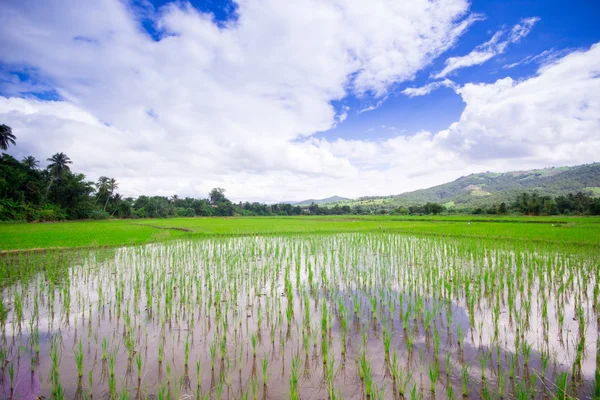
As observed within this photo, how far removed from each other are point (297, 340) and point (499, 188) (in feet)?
584

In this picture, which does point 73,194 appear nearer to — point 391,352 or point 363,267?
point 363,267

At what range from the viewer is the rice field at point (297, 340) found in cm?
282

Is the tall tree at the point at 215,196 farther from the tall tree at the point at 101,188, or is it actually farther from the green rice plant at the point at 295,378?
the green rice plant at the point at 295,378

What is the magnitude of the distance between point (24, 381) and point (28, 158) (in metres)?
51.8

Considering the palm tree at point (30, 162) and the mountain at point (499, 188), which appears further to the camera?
the mountain at point (499, 188)

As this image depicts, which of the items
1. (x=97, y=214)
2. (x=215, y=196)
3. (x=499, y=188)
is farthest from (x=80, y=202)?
(x=499, y=188)

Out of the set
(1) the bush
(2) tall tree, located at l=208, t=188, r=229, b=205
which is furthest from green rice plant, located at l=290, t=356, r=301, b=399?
(2) tall tree, located at l=208, t=188, r=229, b=205

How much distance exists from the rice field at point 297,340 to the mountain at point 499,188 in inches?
3294

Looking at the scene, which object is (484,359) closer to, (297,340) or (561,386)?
(561,386)

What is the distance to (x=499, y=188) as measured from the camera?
146 meters

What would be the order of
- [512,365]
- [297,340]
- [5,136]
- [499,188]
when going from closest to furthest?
[512,365] → [297,340] → [5,136] → [499,188]

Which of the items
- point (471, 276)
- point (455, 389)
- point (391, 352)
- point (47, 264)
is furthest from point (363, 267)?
point (47, 264)

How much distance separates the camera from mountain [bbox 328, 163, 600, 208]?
96188 mm

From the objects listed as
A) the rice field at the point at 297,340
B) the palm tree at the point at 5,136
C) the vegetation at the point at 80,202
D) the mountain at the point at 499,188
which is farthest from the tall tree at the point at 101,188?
the mountain at the point at 499,188
